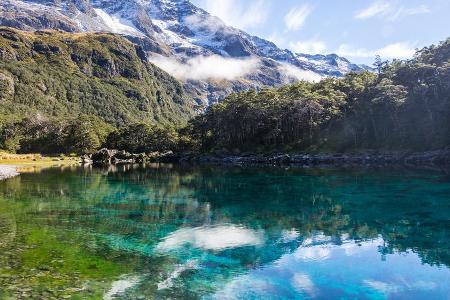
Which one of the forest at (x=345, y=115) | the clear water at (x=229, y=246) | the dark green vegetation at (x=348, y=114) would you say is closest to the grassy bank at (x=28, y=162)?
the forest at (x=345, y=115)

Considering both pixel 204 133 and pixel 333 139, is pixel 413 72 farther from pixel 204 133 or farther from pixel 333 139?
pixel 204 133

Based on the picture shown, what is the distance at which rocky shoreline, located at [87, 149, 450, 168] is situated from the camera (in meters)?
106

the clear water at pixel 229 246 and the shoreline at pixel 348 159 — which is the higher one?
the shoreline at pixel 348 159

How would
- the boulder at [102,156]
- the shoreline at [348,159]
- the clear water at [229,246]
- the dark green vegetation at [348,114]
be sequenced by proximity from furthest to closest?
the boulder at [102,156] → the dark green vegetation at [348,114] → the shoreline at [348,159] → the clear water at [229,246]

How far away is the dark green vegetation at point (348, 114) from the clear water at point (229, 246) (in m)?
68.2

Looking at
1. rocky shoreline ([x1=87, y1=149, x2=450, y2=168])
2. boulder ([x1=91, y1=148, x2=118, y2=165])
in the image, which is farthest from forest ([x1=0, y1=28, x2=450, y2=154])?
boulder ([x1=91, y1=148, x2=118, y2=165])

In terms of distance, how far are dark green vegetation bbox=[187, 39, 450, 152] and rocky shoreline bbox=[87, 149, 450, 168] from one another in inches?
221

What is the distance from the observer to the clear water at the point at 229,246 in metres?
21.8

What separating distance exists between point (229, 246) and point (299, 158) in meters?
101

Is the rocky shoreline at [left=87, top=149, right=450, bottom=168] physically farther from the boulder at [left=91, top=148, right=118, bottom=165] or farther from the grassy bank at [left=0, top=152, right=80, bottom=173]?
the grassy bank at [left=0, top=152, right=80, bottom=173]

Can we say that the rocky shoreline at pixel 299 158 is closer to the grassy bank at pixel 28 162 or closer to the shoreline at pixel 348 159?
the shoreline at pixel 348 159

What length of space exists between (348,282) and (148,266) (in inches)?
455

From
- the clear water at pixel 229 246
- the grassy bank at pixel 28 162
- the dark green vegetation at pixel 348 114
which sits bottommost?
the clear water at pixel 229 246

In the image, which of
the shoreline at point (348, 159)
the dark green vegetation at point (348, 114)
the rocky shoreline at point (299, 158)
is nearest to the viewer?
the shoreline at point (348, 159)
